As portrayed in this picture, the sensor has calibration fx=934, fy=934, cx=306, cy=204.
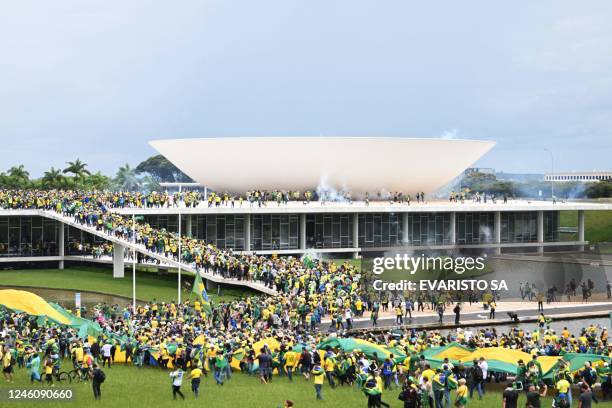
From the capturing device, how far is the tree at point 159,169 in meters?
151

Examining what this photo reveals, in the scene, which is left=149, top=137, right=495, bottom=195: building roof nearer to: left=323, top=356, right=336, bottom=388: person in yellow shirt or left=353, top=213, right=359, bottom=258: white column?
left=353, top=213, right=359, bottom=258: white column

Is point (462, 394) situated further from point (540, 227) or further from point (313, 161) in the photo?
point (540, 227)

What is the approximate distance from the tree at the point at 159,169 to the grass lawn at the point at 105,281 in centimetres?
10362

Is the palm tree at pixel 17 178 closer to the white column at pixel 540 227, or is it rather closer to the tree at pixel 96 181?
the tree at pixel 96 181

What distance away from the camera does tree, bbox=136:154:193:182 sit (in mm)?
150625

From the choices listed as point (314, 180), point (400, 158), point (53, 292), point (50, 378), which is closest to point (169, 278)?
point (53, 292)

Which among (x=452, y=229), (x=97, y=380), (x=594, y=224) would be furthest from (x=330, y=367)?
(x=594, y=224)

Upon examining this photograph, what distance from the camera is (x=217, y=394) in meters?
19.1

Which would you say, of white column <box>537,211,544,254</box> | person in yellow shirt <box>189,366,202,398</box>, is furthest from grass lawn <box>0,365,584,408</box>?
white column <box>537,211,544,254</box>

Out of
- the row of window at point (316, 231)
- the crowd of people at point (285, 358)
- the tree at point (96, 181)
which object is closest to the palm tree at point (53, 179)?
the tree at point (96, 181)

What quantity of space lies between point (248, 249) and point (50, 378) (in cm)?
3396

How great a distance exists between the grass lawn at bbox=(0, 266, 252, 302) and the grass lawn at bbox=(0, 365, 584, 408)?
16368 mm

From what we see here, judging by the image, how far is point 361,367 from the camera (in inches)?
765

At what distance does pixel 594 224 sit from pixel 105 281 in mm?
47889
